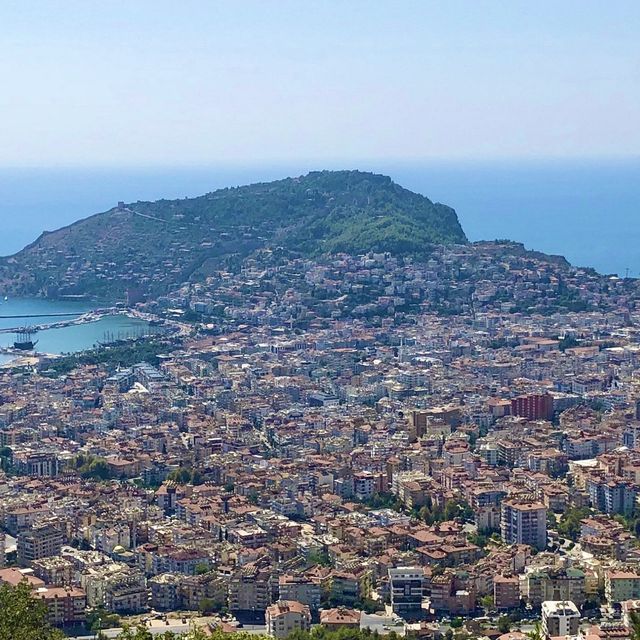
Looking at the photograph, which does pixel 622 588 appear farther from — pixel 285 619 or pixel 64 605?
pixel 64 605

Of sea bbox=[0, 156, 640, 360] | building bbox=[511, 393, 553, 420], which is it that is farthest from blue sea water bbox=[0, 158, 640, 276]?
building bbox=[511, 393, 553, 420]

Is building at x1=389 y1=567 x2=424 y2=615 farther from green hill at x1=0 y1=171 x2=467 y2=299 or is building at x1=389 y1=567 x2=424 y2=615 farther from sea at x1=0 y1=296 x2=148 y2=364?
green hill at x1=0 y1=171 x2=467 y2=299

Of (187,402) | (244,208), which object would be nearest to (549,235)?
(244,208)

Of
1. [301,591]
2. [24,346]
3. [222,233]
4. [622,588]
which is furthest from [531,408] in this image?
[222,233]

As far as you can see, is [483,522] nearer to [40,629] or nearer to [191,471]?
[191,471]

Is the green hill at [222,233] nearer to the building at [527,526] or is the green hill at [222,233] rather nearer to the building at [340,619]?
the building at [527,526]

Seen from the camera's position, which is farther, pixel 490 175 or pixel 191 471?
pixel 490 175
